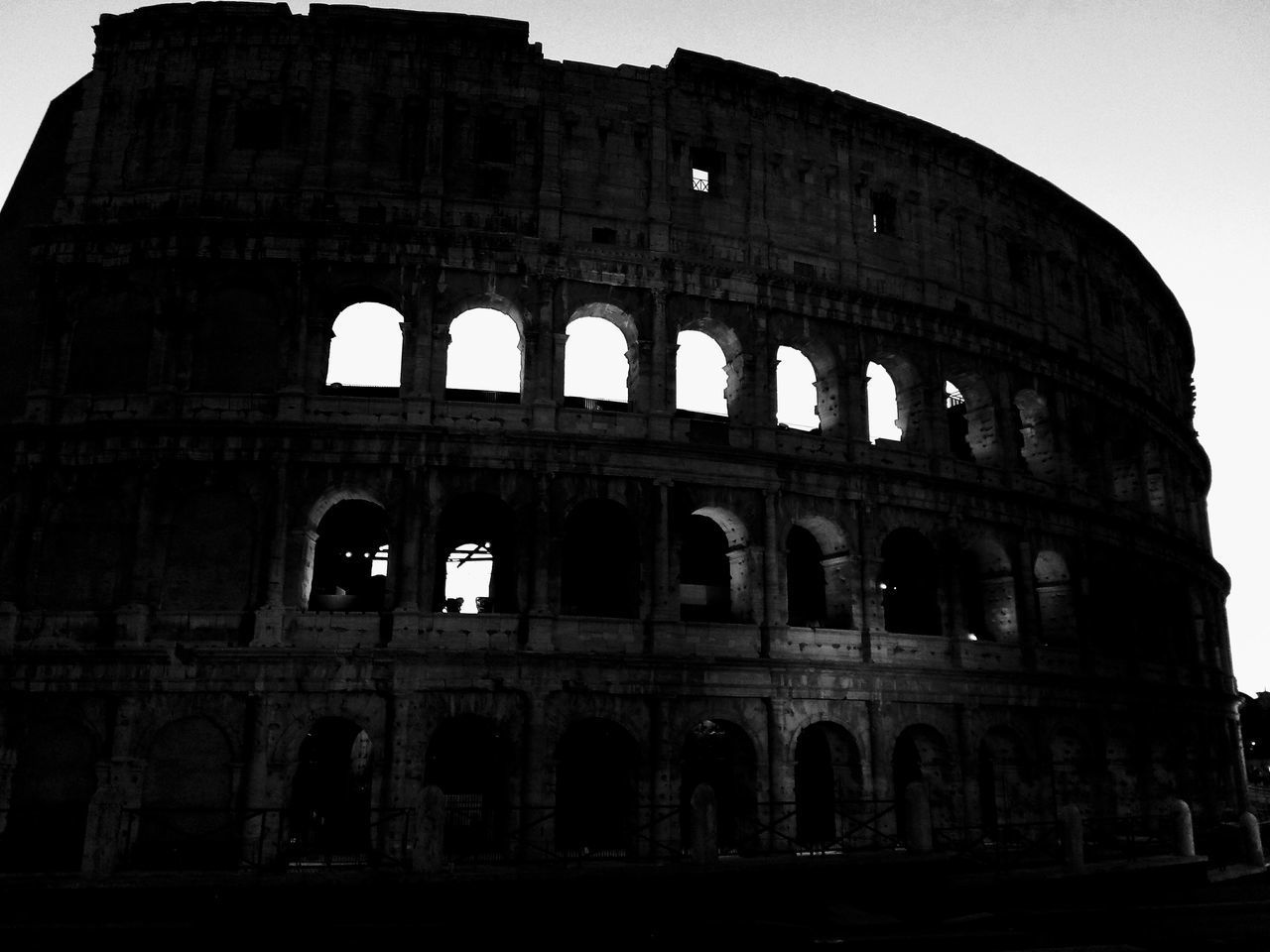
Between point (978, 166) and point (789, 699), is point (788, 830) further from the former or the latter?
point (978, 166)

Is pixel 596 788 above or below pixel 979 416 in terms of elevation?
below

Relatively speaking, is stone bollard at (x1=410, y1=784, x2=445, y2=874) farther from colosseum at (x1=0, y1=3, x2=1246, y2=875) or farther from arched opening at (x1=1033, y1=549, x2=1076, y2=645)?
arched opening at (x1=1033, y1=549, x2=1076, y2=645)

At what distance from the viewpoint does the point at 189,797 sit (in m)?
17.2

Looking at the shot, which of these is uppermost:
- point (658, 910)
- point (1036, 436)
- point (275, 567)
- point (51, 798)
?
point (1036, 436)

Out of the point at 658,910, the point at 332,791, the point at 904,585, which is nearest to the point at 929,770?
the point at 904,585

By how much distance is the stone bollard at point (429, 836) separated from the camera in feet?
47.3

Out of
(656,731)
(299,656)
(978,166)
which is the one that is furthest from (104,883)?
(978,166)

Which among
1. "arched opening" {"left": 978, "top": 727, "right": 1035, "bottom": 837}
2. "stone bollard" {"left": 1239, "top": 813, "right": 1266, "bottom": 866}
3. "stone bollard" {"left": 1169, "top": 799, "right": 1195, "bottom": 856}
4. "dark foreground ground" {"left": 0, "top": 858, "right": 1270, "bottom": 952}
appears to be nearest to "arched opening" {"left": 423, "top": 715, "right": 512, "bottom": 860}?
"dark foreground ground" {"left": 0, "top": 858, "right": 1270, "bottom": 952}

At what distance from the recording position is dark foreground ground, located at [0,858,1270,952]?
12320 millimetres

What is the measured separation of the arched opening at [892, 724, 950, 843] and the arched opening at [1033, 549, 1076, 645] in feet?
15.4

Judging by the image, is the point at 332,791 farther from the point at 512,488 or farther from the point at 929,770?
the point at 929,770

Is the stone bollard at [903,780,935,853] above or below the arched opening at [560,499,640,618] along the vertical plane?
below

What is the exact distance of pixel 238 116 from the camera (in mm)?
20750

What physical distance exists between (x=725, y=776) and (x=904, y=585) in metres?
6.92
